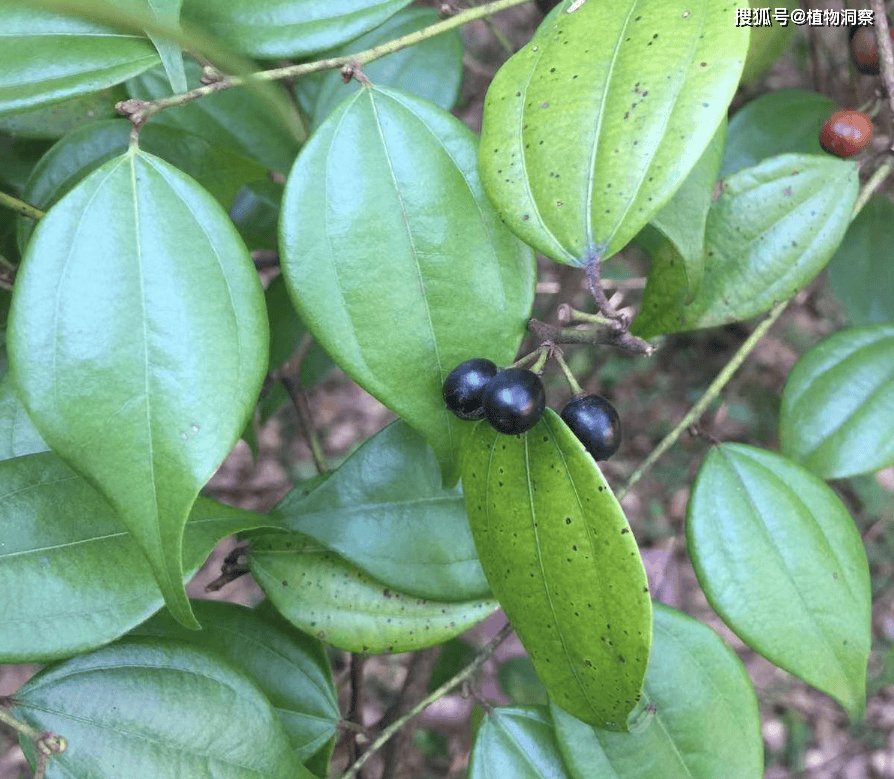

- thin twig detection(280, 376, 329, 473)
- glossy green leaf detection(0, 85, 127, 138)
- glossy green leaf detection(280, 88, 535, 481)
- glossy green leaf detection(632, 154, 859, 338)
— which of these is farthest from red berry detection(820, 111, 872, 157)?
glossy green leaf detection(0, 85, 127, 138)

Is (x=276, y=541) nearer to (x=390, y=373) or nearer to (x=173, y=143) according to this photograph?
(x=390, y=373)

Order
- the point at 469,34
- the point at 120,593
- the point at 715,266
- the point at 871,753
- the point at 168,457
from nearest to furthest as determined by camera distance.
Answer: the point at 168,457, the point at 120,593, the point at 715,266, the point at 871,753, the point at 469,34

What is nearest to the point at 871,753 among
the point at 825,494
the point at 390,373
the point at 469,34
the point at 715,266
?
the point at 825,494

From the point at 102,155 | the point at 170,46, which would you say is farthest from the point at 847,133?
the point at 102,155

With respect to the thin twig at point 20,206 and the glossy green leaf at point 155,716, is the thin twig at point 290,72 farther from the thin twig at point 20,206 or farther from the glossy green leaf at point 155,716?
the glossy green leaf at point 155,716

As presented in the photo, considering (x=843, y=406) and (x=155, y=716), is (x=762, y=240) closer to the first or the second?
(x=843, y=406)

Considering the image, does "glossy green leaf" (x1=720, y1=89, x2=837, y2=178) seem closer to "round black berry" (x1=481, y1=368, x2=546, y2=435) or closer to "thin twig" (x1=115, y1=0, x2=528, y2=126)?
"thin twig" (x1=115, y1=0, x2=528, y2=126)
